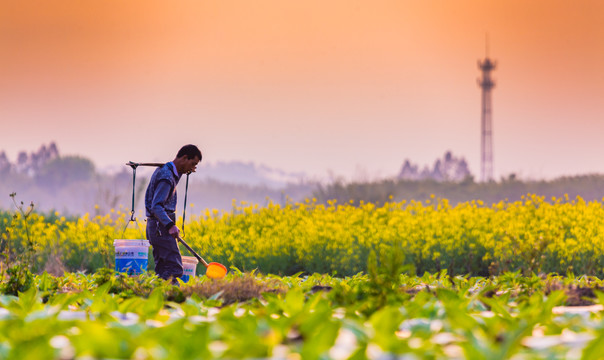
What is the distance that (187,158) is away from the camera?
791 cm

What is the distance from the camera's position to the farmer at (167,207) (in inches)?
307

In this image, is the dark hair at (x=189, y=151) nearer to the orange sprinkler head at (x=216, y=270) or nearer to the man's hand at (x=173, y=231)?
the man's hand at (x=173, y=231)

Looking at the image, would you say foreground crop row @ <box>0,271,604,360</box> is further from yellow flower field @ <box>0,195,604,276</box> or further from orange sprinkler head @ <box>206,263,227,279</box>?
yellow flower field @ <box>0,195,604,276</box>

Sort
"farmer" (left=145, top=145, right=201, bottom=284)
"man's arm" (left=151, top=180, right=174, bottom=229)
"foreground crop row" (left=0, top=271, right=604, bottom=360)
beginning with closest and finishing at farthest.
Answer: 1. "foreground crop row" (left=0, top=271, right=604, bottom=360)
2. "man's arm" (left=151, top=180, right=174, bottom=229)
3. "farmer" (left=145, top=145, right=201, bottom=284)

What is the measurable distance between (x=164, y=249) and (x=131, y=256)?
35 cm

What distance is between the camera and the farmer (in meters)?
7.80

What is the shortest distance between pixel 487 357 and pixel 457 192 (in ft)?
99.5

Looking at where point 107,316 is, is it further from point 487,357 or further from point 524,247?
point 524,247

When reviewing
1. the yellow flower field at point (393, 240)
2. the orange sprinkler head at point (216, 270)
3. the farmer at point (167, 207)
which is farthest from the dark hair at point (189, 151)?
the yellow flower field at point (393, 240)

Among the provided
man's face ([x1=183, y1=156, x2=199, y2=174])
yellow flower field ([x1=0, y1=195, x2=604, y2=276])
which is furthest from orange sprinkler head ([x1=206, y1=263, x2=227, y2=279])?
yellow flower field ([x1=0, y1=195, x2=604, y2=276])

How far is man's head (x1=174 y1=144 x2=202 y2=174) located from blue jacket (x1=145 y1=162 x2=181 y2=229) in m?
0.07

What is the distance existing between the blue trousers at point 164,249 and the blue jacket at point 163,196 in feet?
0.36

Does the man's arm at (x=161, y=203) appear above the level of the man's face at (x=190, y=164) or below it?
below

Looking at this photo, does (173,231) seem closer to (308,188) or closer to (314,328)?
(314,328)
